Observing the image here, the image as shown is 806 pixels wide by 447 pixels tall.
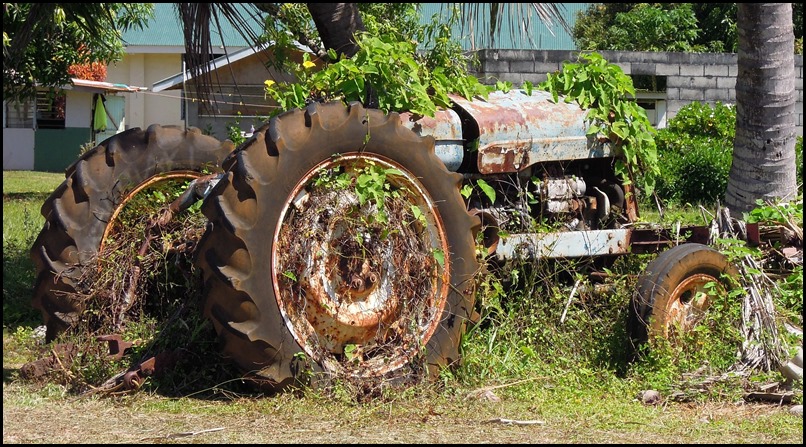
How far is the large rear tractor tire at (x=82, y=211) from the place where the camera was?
6.50 metres

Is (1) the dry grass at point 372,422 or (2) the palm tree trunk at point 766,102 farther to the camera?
(2) the palm tree trunk at point 766,102

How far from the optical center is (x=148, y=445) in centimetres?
479

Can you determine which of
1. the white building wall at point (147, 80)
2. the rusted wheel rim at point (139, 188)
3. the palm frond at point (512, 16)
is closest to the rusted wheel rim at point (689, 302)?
the palm frond at point (512, 16)

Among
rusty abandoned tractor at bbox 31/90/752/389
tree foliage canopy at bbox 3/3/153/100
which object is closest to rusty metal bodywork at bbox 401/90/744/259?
rusty abandoned tractor at bbox 31/90/752/389

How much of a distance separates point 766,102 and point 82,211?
5.74 m

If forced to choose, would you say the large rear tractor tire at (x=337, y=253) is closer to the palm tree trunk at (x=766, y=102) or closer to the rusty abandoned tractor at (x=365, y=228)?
the rusty abandoned tractor at (x=365, y=228)

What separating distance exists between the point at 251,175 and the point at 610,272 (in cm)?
288

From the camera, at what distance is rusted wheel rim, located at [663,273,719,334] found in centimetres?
678

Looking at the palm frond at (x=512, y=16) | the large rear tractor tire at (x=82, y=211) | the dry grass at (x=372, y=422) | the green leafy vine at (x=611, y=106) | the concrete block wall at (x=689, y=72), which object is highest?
the concrete block wall at (x=689, y=72)

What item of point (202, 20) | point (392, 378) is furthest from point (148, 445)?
point (202, 20)

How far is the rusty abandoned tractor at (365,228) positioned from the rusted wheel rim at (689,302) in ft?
0.04

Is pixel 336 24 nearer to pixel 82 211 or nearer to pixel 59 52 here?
pixel 82 211

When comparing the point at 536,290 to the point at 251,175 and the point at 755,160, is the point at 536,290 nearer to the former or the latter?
the point at 251,175

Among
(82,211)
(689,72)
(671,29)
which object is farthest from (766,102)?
(671,29)
